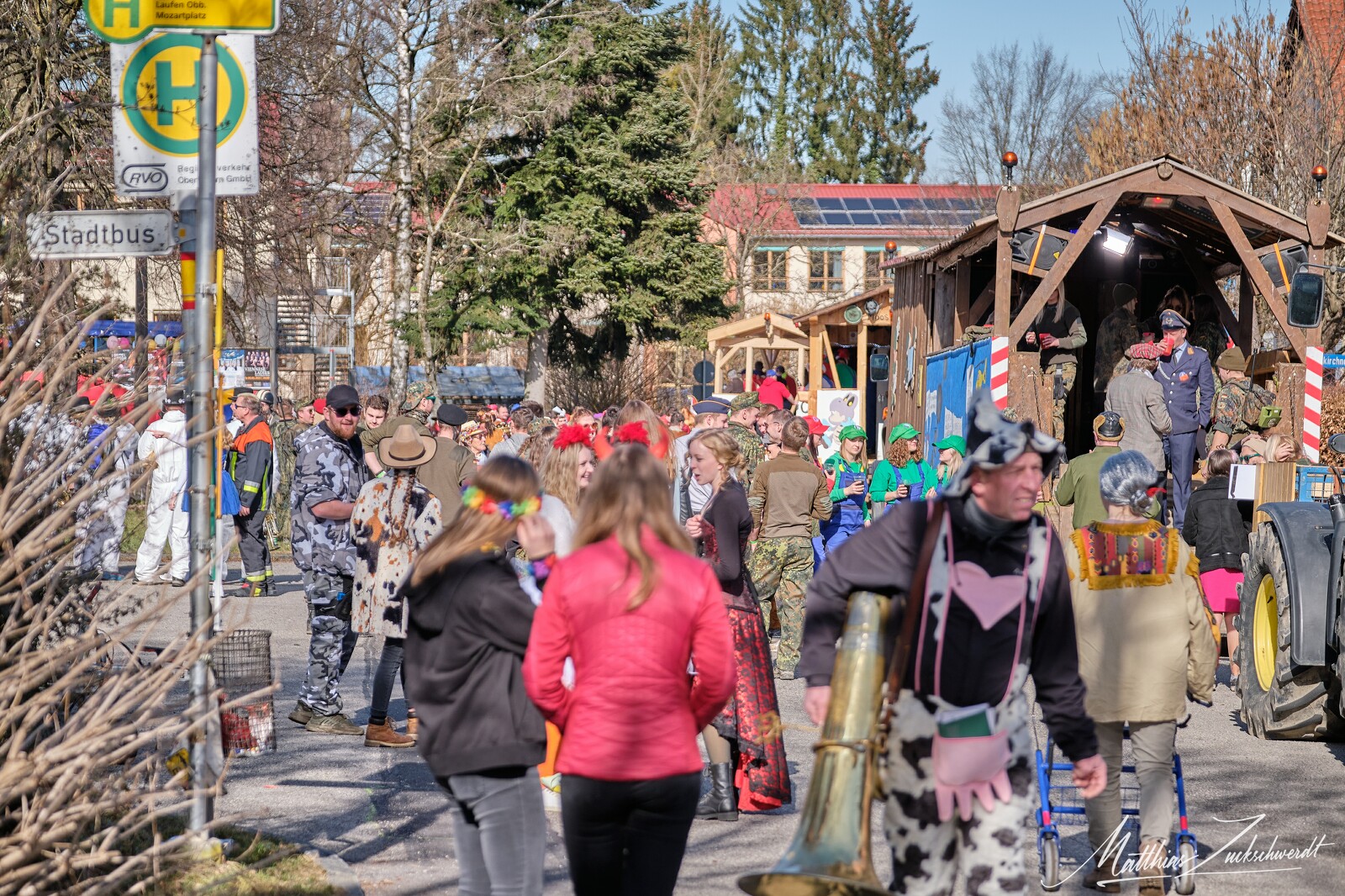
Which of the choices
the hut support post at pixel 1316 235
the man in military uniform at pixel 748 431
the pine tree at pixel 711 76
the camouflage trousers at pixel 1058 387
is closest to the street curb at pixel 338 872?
the man in military uniform at pixel 748 431

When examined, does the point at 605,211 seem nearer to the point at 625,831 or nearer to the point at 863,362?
the point at 863,362

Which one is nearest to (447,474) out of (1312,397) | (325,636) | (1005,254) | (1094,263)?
(325,636)

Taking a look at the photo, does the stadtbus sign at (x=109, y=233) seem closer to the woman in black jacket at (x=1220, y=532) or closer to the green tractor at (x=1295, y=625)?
the green tractor at (x=1295, y=625)

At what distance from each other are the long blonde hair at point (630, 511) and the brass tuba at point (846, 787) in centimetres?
57

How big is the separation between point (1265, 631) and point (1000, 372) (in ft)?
17.5

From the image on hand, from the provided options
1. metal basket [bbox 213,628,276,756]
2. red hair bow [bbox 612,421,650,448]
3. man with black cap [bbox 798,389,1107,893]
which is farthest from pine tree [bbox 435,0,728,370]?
man with black cap [bbox 798,389,1107,893]

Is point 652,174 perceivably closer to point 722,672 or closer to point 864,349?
point 864,349

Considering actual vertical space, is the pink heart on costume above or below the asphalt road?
above

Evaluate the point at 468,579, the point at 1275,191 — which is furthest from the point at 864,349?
the point at 468,579

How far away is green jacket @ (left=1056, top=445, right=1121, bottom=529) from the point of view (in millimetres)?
10336

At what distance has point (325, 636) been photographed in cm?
927

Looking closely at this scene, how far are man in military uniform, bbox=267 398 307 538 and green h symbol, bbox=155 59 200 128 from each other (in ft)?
35.8

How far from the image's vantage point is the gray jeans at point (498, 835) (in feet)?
15.3

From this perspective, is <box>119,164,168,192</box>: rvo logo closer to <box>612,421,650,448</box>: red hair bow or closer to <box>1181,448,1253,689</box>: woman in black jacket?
<box>612,421,650,448</box>: red hair bow
